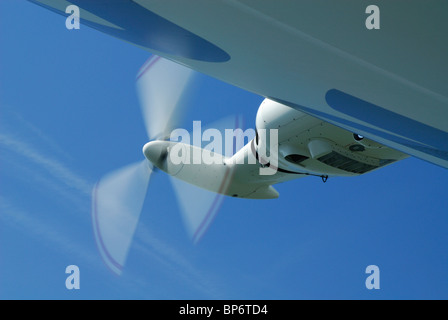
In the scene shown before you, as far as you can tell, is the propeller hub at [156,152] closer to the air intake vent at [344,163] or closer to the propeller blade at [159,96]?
the propeller blade at [159,96]

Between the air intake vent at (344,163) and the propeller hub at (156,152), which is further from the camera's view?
the propeller hub at (156,152)

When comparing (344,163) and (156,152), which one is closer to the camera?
A: (344,163)

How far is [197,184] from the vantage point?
1398 centimetres

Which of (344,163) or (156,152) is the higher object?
(156,152)

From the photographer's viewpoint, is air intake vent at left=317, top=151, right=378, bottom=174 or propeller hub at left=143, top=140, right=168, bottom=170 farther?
propeller hub at left=143, top=140, right=168, bottom=170

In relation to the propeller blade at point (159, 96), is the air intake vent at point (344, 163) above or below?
below

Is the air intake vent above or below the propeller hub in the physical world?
below

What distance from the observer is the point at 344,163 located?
10289 mm

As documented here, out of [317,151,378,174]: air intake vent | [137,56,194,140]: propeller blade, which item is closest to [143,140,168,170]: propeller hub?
[137,56,194,140]: propeller blade

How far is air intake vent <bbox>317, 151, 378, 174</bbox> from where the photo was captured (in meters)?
10.0

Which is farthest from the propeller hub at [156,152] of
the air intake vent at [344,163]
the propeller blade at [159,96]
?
the air intake vent at [344,163]

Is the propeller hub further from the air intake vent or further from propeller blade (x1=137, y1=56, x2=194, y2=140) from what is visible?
the air intake vent

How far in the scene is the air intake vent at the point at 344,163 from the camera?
10023mm

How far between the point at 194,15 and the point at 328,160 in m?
5.49
